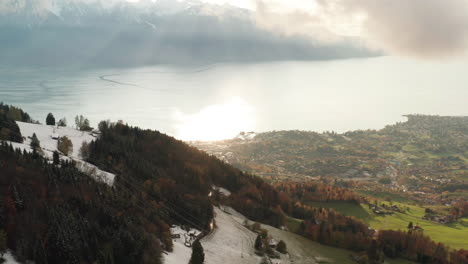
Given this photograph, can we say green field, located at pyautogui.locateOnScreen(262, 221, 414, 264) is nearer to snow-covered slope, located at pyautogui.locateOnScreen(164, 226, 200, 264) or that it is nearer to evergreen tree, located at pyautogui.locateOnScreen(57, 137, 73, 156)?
snow-covered slope, located at pyautogui.locateOnScreen(164, 226, 200, 264)

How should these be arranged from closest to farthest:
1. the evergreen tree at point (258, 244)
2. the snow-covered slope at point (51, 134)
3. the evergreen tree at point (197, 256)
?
the evergreen tree at point (197, 256) < the evergreen tree at point (258, 244) < the snow-covered slope at point (51, 134)

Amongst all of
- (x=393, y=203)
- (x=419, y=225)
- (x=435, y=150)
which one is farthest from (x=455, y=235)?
(x=435, y=150)

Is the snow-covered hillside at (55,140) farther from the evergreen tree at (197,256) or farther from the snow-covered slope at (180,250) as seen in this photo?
the evergreen tree at (197,256)

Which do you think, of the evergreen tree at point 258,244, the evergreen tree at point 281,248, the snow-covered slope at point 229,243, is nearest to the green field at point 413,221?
the evergreen tree at point 281,248

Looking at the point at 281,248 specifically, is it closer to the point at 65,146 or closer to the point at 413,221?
the point at 65,146

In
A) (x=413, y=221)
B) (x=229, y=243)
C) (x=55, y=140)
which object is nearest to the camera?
(x=229, y=243)

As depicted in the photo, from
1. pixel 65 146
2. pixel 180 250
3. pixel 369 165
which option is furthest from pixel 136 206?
pixel 369 165
